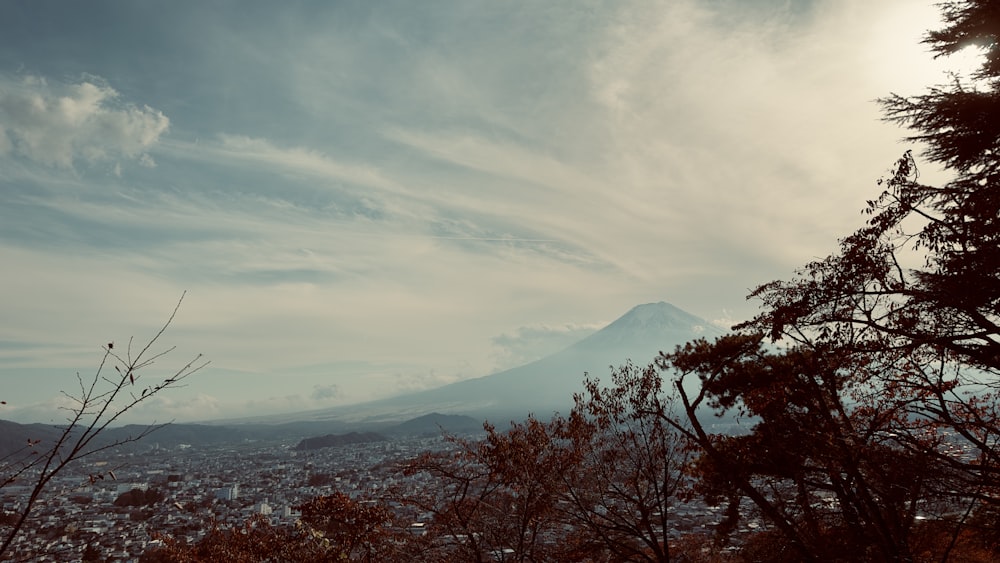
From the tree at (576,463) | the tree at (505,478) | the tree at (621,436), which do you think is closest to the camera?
the tree at (505,478)

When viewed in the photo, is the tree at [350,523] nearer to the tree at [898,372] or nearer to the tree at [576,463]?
the tree at [576,463]

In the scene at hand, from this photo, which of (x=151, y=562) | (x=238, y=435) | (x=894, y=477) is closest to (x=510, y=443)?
(x=894, y=477)

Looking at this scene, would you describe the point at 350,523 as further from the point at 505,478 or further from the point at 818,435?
the point at 818,435

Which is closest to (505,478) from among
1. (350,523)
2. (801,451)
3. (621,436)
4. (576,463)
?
(576,463)

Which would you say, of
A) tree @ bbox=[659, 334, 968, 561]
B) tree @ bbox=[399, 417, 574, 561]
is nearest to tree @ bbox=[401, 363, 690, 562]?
tree @ bbox=[399, 417, 574, 561]

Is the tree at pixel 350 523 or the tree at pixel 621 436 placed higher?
the tree at pixel 621 436

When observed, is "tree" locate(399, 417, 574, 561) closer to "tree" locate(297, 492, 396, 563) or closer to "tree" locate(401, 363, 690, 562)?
"tree" locate(401, 363, 690, 562)

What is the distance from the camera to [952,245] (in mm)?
7414

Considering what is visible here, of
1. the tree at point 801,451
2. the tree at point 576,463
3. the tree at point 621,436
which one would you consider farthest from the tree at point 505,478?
the tree at point 801,451

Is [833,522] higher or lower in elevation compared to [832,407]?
lower

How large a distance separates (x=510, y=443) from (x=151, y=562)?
16.2 m

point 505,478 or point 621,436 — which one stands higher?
point 621,436

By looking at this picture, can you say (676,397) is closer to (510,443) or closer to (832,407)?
(832,407)

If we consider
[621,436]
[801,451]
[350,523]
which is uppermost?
[621,436]
